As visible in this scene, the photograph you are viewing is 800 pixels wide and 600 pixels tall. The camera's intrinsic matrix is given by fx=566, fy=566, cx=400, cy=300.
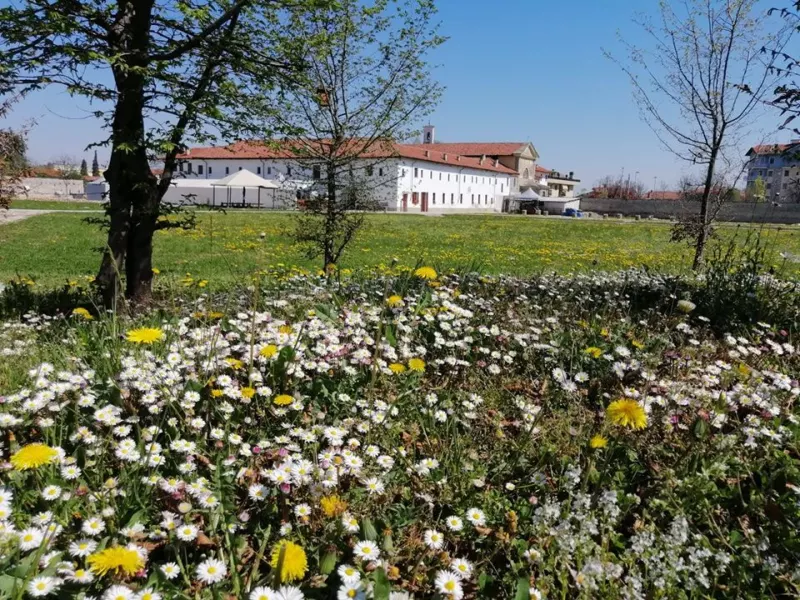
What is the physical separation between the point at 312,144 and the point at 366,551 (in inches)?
265

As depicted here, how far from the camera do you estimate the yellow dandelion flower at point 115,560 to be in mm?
1396

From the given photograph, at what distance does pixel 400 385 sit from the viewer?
3010 mm

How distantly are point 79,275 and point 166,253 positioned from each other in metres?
3.65

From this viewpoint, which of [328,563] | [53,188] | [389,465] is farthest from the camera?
[53,188]

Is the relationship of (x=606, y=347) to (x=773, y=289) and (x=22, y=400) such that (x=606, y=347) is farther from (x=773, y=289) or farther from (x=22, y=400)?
(x=22, y=400)

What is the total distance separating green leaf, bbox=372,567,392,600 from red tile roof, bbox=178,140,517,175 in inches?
176

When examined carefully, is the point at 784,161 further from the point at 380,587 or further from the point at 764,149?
the point at 380,587

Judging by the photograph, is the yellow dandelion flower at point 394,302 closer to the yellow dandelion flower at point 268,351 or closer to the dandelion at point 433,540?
the yellow dandelion flower at point 268,351

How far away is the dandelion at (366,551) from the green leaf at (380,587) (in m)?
0.18

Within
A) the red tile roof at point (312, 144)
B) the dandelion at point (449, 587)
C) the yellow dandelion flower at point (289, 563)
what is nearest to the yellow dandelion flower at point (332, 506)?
the yellow dandelion flower at point (289, 563)

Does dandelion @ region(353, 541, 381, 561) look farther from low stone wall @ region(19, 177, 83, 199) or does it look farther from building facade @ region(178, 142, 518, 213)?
low stone wall @ region(19, 177, 83, 199)

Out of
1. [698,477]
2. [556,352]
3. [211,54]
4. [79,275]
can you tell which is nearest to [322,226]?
[211,54]

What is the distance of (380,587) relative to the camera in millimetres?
1436

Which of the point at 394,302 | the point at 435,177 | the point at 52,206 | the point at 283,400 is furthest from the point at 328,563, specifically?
the point at 435,177
